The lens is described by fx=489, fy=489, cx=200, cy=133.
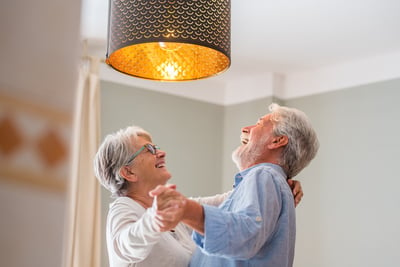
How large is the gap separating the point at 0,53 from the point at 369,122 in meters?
3.93

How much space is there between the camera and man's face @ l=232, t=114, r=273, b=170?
163 cm

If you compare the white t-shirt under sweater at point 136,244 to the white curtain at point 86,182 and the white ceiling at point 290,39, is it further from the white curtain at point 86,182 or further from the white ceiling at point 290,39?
the white curtain at point 86,182

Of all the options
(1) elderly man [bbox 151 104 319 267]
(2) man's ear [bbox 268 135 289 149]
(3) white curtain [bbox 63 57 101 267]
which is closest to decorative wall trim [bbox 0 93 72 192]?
(1) elderly man [bbox 151 104 319 267]

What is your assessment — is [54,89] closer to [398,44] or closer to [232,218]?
[232,218]

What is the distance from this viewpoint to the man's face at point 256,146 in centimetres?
163

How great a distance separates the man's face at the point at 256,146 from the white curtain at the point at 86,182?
1936mm

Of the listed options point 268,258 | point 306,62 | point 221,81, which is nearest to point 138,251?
point 268,258

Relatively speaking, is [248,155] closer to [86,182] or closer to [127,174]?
[127,174]

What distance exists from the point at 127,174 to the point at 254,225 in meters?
0.87

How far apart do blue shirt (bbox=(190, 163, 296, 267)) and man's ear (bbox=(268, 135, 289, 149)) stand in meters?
0.09

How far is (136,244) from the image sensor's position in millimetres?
1392

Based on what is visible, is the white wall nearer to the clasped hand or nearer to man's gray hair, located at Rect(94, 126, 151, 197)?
man's gray hair, located at Rect(94, 126, 151, 197)

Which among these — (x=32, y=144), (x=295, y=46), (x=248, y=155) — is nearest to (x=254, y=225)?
(x=248, y=155)

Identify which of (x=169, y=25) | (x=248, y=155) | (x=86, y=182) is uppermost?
(x=169, y=25)
